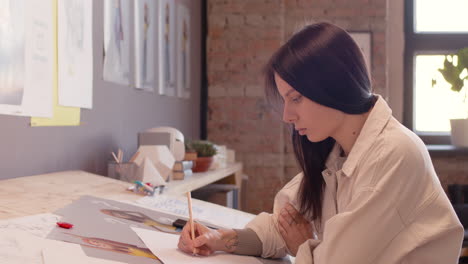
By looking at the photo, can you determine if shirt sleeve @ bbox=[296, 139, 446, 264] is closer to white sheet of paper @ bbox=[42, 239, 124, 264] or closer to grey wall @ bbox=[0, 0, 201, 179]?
white sheet of paper @ bbox=[42, 239, 124, 264]

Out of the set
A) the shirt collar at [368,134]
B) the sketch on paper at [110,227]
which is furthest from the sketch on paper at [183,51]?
the shirt collar at [368,134]

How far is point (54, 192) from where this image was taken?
5.24 feet

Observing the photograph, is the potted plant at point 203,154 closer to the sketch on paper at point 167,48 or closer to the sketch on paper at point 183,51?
the sketch on paper at point 167,48

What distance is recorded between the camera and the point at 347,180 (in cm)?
126

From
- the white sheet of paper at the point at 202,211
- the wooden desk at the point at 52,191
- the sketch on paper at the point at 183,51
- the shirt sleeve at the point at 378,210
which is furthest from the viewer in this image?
the sketch on paper at the point at 183,51

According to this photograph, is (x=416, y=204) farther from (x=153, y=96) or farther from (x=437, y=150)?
(x=437, y=150)

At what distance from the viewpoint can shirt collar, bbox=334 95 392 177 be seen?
1.19 meters

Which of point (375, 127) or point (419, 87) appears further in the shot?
point (419, 87)

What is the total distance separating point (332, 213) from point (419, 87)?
345 cm

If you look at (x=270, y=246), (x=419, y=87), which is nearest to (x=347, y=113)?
(x=270, y=246)

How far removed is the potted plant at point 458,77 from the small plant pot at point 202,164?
2168 millimetres

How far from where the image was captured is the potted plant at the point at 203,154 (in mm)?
2959

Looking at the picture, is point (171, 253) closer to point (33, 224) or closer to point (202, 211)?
point (33, 224)

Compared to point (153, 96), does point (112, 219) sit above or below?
below
